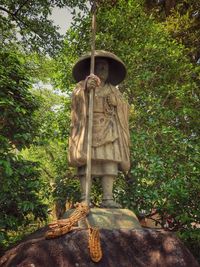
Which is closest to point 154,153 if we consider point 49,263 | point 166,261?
point 166,261

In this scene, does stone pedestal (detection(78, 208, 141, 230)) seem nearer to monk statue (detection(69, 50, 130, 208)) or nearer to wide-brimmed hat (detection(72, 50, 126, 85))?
monk statue (detection(69, 50, 130, 208))

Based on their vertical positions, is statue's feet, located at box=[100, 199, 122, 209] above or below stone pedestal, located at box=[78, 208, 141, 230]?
above

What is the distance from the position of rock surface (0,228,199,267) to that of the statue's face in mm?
2763

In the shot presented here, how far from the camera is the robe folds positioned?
528 cm

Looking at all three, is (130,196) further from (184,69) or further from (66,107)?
(184,69)

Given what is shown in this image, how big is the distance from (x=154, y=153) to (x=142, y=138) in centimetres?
52

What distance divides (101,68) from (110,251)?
313 centimetres

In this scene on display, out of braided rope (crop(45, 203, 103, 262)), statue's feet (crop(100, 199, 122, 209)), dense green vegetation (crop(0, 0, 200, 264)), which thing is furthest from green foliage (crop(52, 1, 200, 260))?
braided rope (crop(45, 203, 103, 262))

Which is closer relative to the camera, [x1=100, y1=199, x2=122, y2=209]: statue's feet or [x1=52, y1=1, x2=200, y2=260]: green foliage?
[x1=100, y1=199, x2=122, y2=209]: statue's feet

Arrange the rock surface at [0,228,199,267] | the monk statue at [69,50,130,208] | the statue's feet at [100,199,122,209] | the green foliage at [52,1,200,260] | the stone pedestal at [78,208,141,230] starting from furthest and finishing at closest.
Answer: the green foliage at [52,1,200,260]
the monk statue at [69,50,130,208]
the statue's feet at [100,199,122,209]
the stone pedestal at [78,208,141,230]
the rock surface at [0,228,199,267]

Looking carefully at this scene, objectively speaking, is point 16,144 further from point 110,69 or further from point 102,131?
point 110,69

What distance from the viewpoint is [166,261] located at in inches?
149

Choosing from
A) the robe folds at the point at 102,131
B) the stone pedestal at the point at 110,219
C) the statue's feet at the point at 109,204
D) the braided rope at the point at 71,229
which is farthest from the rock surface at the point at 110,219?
the robe folds at the point at 102,131

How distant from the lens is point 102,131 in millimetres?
5418
